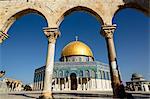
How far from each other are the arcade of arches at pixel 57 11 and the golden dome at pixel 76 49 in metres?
30.1

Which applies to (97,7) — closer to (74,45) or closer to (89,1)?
(89,1)

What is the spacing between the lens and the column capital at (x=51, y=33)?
32.0 ft

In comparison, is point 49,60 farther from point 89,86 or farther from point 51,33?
point 89,86

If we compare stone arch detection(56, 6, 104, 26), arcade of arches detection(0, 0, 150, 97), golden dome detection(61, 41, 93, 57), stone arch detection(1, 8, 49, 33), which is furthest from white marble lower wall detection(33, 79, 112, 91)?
stone arch detection(56, 6, 104, 26)

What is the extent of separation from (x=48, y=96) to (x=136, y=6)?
6330 millimetres

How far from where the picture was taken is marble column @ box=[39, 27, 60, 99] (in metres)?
8.74

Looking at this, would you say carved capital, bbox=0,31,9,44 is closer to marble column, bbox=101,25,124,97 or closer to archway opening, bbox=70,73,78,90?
marble column, bbox=101,25,124,97

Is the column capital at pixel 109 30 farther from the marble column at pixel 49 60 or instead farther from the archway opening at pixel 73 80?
the archway opening at pixel 73 80

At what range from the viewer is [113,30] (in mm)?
9516

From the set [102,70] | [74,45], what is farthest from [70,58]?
[102,70]

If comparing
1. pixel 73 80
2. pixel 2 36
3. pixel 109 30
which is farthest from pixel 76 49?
pixel 109 30

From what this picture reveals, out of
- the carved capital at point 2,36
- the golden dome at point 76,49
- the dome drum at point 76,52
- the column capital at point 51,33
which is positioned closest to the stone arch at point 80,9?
the column capital at point 51,33

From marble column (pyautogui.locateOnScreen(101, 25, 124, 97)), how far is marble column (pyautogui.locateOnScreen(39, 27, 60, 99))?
8.04 feet

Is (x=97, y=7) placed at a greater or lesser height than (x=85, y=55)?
lesser
